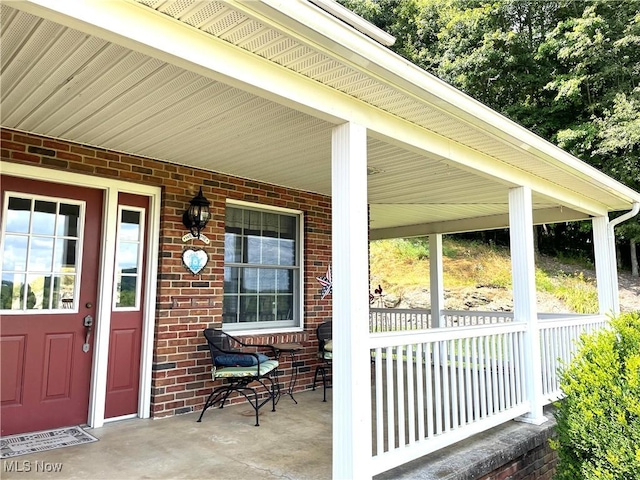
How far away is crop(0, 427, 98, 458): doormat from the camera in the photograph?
3.06m

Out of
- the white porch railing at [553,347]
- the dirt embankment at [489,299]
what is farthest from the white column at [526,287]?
the dirt embankment at [489,299]

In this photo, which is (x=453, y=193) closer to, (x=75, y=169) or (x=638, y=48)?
(x=75, y=169)

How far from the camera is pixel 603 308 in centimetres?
572

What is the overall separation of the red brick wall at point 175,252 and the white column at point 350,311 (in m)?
2.13

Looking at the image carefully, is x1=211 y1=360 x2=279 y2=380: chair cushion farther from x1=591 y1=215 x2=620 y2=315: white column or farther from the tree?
the tree

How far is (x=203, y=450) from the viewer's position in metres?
3.18

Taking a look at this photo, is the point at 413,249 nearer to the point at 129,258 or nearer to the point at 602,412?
the point at 129,258

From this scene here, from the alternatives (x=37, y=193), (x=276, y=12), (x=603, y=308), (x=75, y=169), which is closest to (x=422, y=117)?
(x=276, y=12)

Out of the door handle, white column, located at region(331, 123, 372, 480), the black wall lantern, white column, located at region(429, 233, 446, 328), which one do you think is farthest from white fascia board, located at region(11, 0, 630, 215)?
white column, located at region(429, 233, 446, 328)

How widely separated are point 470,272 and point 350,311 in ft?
45.1

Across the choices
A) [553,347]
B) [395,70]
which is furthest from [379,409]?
[553,347]

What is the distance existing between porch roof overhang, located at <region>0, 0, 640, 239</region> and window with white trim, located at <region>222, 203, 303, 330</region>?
0.55 meters

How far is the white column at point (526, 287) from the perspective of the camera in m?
3.94

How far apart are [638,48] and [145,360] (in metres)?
15.1
